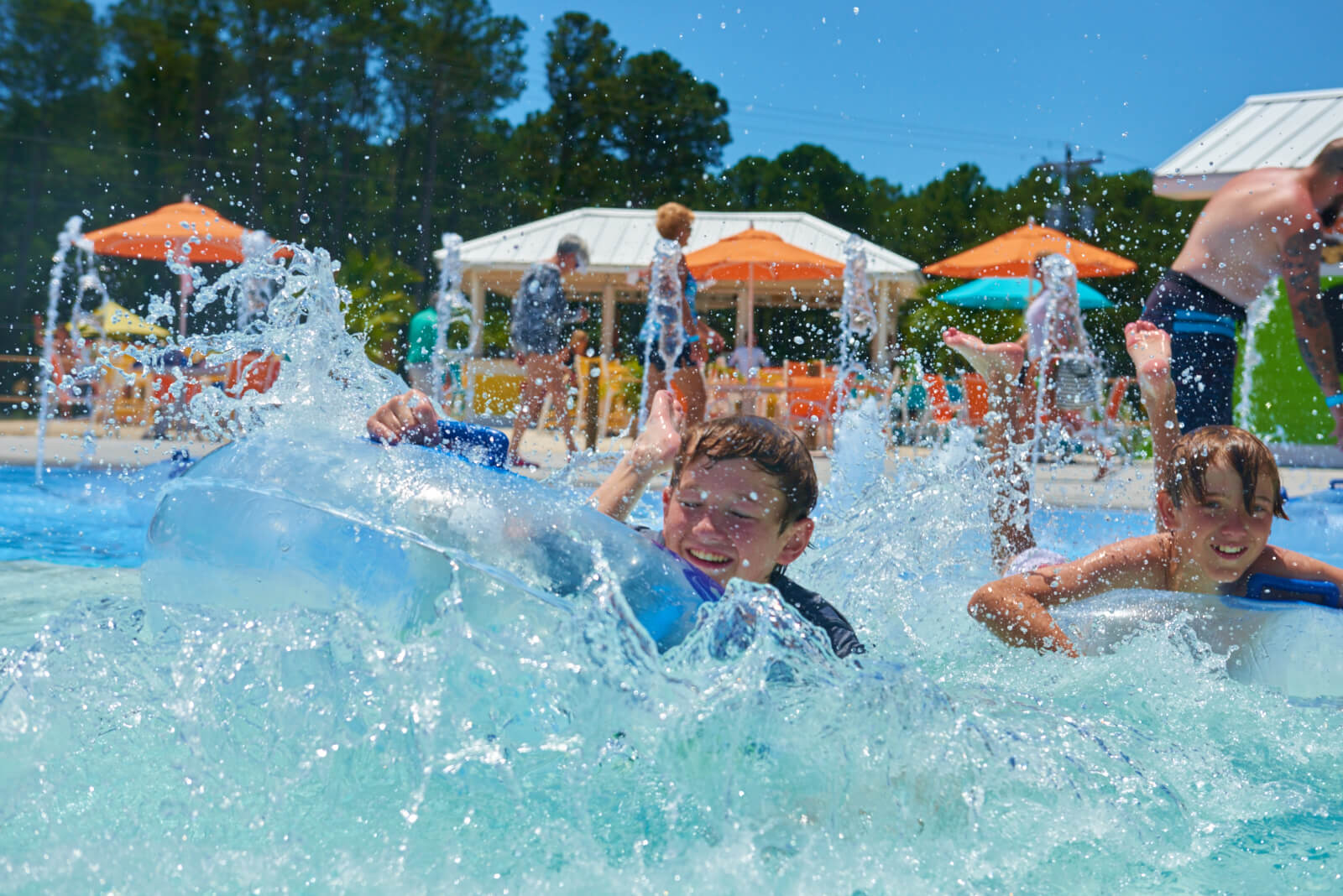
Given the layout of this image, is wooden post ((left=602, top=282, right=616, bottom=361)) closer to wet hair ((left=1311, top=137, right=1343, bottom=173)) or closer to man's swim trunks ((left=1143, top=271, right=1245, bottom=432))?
man's swim trunks ((left=1143, top=271, right=1245, bottom=432))

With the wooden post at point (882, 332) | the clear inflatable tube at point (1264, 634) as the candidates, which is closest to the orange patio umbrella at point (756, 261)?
the wooden post at point (882, 332)

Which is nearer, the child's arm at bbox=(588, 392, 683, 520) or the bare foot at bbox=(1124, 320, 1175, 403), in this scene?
the child's arm at bbox=(588, 392, 683, 520)

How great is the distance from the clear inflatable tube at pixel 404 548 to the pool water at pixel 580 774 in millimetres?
60

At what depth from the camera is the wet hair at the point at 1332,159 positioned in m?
3.55

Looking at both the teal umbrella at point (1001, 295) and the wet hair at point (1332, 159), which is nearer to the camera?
the wet hair at point (1332, 159)

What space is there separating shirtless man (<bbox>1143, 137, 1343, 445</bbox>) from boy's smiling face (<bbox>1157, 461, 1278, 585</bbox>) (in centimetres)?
98

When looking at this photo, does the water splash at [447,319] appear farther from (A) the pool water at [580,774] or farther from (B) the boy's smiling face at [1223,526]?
(A) the pool water at [580,774]

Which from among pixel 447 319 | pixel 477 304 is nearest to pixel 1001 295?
pixel 447 319

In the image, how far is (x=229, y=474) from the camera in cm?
227

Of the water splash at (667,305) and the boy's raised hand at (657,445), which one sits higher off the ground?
the water splash at (667,305)

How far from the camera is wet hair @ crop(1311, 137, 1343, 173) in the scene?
355 cm

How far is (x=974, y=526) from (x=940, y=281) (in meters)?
25.4

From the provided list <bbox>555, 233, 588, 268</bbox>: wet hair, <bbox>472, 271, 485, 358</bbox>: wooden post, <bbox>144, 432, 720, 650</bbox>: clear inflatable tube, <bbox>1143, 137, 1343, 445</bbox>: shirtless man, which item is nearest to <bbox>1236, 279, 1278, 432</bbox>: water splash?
<bbox>555, 233, 588, 268</bbox>: wet hair

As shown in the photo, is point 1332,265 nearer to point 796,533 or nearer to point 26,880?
point 796,533
